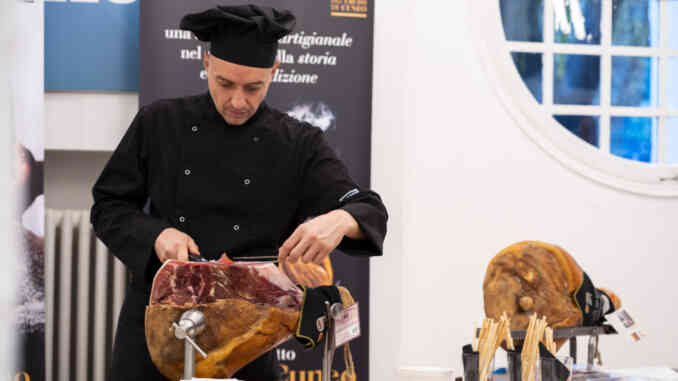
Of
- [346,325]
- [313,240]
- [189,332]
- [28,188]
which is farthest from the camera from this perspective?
[28,188]

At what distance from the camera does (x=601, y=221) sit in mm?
3420

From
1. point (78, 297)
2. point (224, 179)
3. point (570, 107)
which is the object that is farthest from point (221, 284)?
point (570, 107)

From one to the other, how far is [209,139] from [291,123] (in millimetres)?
246

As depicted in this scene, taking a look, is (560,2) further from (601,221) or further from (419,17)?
(601,221)

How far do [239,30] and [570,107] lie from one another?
228cm

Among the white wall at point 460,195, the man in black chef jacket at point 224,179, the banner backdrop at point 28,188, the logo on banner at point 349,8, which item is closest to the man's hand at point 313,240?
the man in black chef jacket at point 224,179

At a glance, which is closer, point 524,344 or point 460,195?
point 524,344

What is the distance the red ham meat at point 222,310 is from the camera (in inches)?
51.7

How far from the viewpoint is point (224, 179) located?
1.80m

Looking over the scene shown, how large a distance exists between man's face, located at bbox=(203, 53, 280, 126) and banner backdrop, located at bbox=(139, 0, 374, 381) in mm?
1159

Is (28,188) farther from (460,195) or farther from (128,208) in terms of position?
(460,195)

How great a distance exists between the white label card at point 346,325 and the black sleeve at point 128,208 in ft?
1.60

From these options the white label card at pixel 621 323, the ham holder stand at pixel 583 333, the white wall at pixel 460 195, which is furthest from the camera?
the white wall at pixel 460 195

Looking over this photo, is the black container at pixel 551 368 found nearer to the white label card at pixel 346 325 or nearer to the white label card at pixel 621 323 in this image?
the white label card at pixel 346 325
